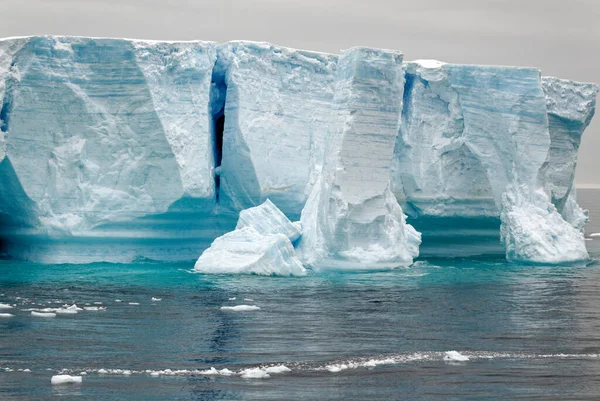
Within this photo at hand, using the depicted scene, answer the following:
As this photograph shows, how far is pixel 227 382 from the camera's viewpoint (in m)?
9.23

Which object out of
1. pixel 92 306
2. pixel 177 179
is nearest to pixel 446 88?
pixel 177 179

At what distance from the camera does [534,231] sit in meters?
19.7

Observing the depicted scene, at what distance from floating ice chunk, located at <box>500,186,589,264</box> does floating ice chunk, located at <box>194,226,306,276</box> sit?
4864 millimetres

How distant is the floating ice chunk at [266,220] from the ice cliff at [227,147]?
270mm

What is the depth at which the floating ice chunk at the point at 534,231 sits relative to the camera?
1972cm

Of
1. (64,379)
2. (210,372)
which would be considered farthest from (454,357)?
(64,379)

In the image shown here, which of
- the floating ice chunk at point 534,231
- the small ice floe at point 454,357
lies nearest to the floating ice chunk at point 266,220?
the floating ice chunk at point 534,231

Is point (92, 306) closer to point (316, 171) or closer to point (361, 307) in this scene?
point (361, 307)

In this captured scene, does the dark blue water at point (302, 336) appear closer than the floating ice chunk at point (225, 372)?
Yes

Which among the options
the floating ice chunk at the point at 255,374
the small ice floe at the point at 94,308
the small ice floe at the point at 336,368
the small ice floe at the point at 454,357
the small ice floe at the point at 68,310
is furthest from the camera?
the small ice floe at the point at 94,308

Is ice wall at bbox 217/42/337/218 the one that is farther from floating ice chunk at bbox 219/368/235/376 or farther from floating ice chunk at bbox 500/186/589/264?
floating ice chunk at bbox 219/368/235/376

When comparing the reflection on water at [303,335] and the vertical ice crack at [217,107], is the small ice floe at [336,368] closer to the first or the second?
the reflection on water at [303,335]

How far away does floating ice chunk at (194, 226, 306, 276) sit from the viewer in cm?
1706

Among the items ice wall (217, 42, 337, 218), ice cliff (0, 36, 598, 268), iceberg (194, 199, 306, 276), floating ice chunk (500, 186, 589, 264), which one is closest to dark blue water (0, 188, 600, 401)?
iceberg (194, 199, 306, 276)
